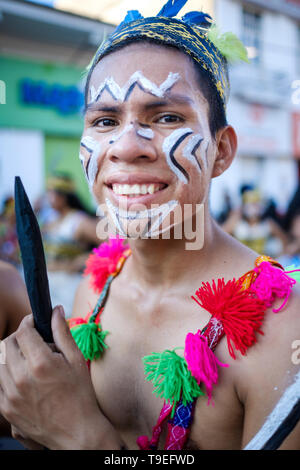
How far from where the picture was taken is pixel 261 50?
1312cm

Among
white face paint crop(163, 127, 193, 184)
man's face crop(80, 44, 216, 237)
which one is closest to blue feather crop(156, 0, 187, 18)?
man's face crop(80, 44, 216, 237)

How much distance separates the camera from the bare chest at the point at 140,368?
1396 millimetres

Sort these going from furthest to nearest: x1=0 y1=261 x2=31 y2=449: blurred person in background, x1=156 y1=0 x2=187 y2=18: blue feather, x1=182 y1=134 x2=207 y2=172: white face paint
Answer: x1=0 y1=261 x2=31 y2=449: blurred person in background
x1=156 y1=0 x2=187 y2=18: blue feather
x1=182 y1=134 x2=207 y2=172: white face paint

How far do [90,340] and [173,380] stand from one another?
478 millimetres

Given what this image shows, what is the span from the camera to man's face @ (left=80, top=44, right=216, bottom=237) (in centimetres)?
143

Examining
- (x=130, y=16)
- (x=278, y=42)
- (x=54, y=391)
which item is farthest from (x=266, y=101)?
(x=54, y=391)

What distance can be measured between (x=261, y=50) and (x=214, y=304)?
13.5m

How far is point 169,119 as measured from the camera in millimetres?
1470

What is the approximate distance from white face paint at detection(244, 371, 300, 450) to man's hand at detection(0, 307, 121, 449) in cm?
39

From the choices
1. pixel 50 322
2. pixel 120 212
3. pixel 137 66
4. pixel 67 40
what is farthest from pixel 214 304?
pixel 67 40

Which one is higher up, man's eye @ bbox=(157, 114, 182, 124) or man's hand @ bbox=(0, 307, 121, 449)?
man's eye @ bbox=(157, 114, 182, 124)

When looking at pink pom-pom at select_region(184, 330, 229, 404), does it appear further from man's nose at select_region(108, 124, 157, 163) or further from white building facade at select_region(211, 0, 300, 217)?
white building facade at select_region(211, 0, 300, 217)
